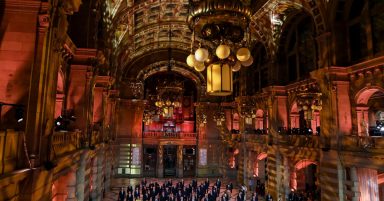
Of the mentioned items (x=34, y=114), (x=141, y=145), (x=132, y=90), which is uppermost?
(x=132, y=90)

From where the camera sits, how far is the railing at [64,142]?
316 inches

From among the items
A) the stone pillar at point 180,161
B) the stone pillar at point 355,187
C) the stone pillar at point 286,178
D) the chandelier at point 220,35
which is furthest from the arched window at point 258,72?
the chandelier at point 220,35

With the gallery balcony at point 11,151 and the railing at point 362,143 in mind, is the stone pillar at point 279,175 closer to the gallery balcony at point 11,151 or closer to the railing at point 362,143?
the railing at point 362,143

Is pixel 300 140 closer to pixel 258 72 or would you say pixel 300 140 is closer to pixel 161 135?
pixel 258 72

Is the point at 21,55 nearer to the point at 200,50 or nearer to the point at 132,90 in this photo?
the point at 200,50

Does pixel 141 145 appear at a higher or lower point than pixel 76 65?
lower

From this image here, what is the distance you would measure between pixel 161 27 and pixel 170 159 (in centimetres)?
1439

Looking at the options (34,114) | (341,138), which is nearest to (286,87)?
(341,138)

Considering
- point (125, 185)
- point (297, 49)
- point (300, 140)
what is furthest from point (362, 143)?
point (125, 185)

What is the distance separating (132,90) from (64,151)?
21338 millimetres

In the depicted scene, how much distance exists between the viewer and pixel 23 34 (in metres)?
6.32

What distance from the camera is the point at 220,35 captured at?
18.2 feet

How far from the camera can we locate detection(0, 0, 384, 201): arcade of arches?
6.29 metres

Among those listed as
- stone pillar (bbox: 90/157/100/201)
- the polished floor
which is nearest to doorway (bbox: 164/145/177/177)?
the polished floor
